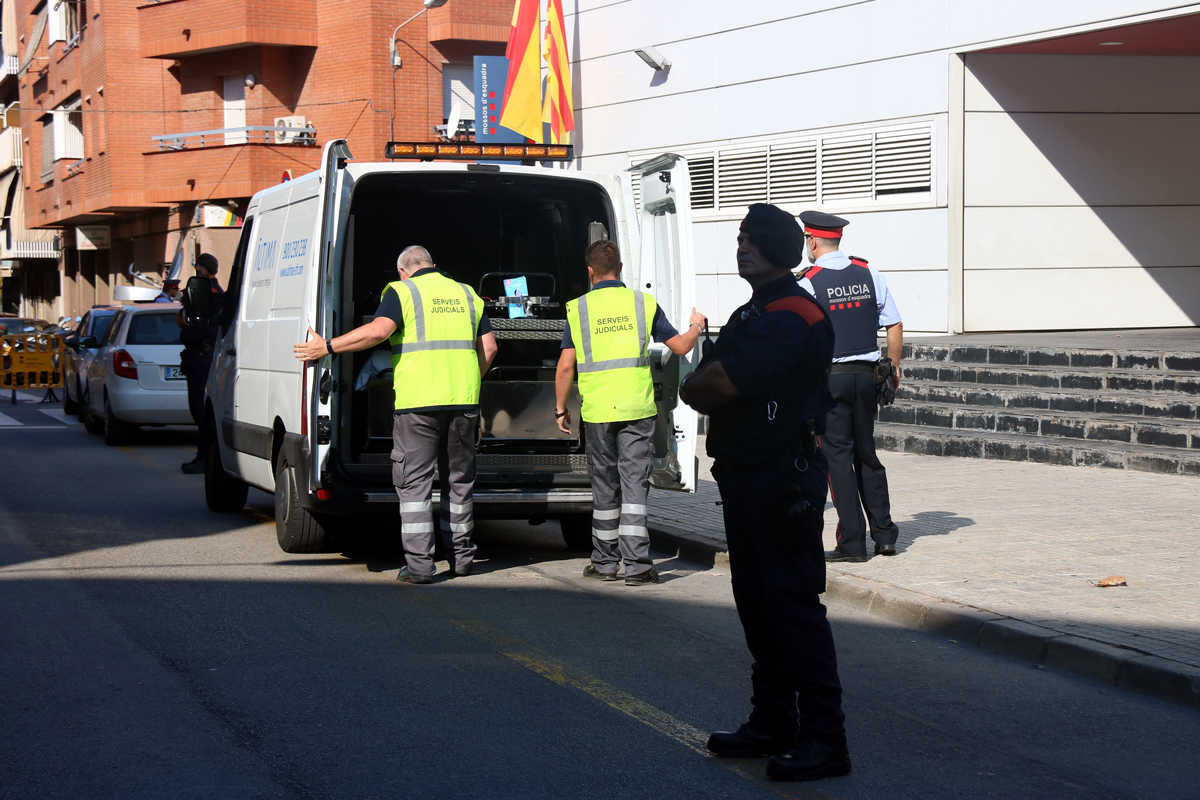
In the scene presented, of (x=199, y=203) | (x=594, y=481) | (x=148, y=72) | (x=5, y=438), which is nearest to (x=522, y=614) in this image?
(x=594, y=481)

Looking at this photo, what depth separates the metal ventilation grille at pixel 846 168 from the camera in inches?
722

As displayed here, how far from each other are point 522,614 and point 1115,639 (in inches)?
114

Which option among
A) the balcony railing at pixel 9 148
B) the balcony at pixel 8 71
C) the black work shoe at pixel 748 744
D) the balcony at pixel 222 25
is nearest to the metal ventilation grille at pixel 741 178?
the black work shoe at pixel 748 744

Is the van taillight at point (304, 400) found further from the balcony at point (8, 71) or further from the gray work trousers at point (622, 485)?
the balcony at point (8, 71)

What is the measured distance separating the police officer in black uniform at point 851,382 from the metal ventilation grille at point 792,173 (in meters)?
10.2

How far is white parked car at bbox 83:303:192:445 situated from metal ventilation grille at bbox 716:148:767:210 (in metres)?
7.17

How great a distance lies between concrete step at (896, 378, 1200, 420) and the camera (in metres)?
13.0

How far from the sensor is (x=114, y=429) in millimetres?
18031

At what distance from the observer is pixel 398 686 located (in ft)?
20.6

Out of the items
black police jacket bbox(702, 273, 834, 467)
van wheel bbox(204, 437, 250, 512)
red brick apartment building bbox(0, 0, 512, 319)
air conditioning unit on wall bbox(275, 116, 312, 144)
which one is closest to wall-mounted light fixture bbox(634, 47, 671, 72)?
van wheel bbox(204, 437, 250, 512)

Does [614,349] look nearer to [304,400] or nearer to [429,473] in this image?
[429,473]

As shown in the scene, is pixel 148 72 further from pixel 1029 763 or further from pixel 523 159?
pixel 1029 763

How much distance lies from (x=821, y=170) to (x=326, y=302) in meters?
11.3

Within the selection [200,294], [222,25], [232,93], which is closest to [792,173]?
[200,294]
